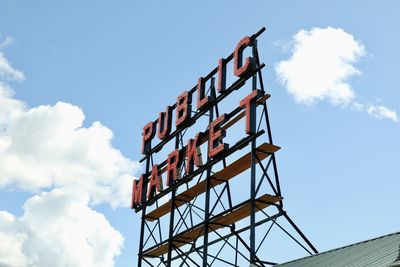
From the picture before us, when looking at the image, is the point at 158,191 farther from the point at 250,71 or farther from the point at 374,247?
the point at 374,247

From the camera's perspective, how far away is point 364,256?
66.3 feet

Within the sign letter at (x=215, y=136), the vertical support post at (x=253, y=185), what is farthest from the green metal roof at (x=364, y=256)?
the sign letter at (x=215, y=136)

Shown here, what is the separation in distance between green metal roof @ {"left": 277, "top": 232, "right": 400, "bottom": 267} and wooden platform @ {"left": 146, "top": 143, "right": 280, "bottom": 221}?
563 cm

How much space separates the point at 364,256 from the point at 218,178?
37.8 ft

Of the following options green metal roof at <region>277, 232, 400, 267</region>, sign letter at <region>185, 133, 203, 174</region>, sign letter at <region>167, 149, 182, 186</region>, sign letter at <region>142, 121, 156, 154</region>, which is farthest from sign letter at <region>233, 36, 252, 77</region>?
green metal roof at <region>277, 232, 400, 267</region>

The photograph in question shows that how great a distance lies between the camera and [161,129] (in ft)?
121

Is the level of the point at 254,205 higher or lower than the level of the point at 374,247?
higher

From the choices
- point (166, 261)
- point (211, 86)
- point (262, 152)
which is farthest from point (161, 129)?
point (262, 152)

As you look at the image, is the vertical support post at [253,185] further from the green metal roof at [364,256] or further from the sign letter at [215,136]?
the green metal roof at [364,256]

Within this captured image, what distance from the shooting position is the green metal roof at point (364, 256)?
18.6m

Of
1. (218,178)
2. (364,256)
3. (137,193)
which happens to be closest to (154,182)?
(137,193)

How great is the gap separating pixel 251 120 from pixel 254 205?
3592 mm

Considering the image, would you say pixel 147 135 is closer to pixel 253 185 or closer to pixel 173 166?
pixel 173 166

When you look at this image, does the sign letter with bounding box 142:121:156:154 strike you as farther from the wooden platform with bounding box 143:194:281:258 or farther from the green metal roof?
the green metal roof
